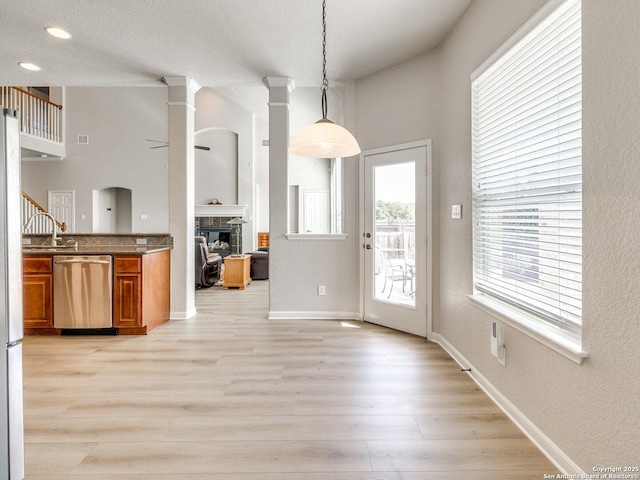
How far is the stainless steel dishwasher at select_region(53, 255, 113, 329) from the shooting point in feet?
12.2

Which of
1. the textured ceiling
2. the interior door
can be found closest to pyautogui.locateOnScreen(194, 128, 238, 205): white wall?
the textured ceiling

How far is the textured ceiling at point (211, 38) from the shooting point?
3008mm

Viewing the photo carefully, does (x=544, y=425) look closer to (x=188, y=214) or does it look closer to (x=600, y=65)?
(x=600, y=65)

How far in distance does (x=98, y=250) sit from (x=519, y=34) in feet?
14.1

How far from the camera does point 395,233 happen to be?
3971 mm

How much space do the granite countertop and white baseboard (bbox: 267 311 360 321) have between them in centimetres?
149

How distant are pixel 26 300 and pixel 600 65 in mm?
4815

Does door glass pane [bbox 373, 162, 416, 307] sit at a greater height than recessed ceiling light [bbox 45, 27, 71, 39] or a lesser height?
lesser

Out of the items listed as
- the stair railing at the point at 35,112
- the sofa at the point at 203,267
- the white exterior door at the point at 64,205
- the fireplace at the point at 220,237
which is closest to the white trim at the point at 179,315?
the sofa at the point at 203,267

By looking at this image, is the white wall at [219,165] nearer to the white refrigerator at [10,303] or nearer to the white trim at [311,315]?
the white trim at [311,315]

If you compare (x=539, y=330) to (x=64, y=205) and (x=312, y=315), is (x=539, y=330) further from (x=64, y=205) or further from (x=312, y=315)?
(x=64, y=205)

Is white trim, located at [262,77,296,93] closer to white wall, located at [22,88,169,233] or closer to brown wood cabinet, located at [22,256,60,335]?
brown wood cabinet, located at [22,256,60,335]

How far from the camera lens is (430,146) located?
3619 millimetres

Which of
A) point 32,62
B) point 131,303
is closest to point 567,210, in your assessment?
point 131,303
